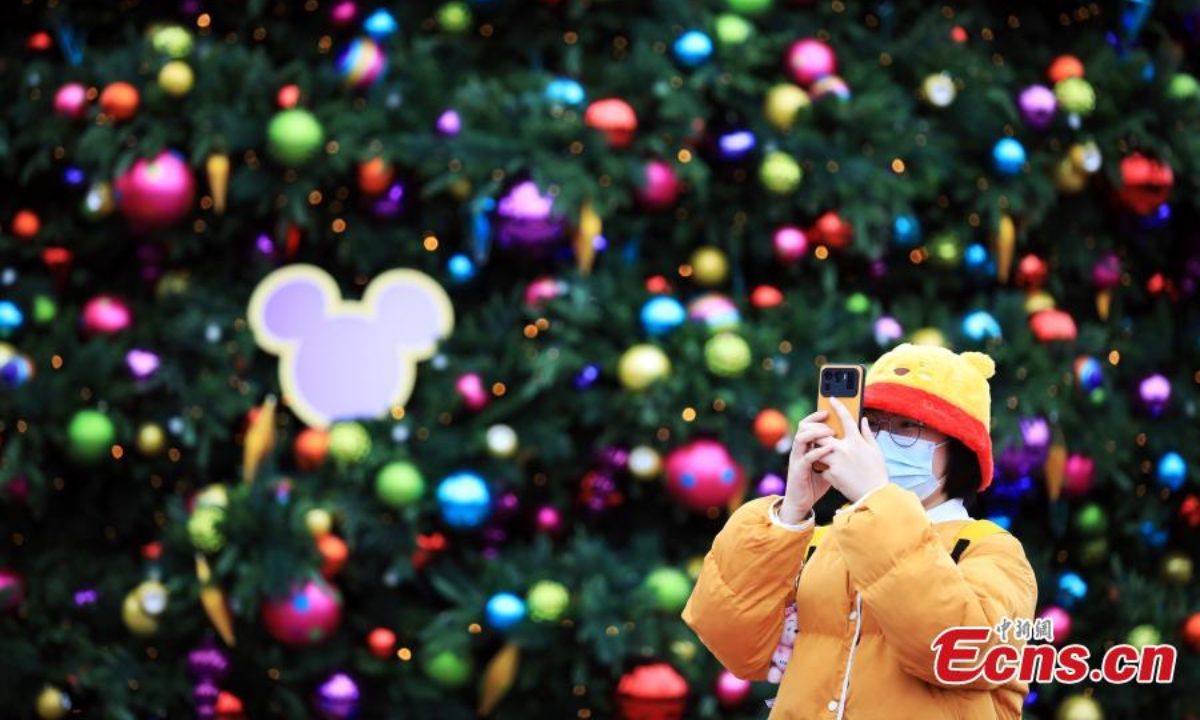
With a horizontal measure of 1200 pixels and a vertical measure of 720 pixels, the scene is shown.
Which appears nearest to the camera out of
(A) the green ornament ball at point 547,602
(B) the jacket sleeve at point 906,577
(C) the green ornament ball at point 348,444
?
(B) the jacket sleeve at point 906,577

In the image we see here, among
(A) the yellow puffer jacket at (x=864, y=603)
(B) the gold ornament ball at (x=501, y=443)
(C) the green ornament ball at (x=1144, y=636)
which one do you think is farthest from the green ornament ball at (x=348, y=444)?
(C) the green ornament ball at (x=1144, y=636)

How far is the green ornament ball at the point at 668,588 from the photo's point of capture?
3688 millimetres

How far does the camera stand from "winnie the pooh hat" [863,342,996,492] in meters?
2.15

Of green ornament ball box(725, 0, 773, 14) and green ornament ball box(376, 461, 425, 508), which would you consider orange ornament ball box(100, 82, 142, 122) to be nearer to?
green ornament ball box(376, 461, 425, 508)

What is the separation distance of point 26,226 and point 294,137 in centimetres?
94

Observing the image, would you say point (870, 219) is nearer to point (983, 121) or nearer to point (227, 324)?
point (983, 121)

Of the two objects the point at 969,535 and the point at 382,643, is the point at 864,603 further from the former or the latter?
the point at 382,643

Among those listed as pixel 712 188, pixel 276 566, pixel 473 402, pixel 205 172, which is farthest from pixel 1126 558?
pixel 205 172

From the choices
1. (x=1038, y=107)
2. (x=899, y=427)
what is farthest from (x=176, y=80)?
(x=899, y=427)

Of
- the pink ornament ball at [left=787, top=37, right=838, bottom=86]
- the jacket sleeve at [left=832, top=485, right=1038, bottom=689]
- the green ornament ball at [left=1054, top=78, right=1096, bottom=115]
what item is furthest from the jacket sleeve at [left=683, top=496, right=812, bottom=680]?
the green ornament ball at [left=1054, top=78, right=1096, bottom=115]

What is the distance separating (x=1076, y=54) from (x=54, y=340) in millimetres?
2859

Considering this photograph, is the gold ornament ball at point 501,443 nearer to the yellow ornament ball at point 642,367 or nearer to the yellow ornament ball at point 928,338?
the yellow ornament ball at point 642,367

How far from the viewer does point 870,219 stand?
3.95m

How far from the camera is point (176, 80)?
4.02 metres
